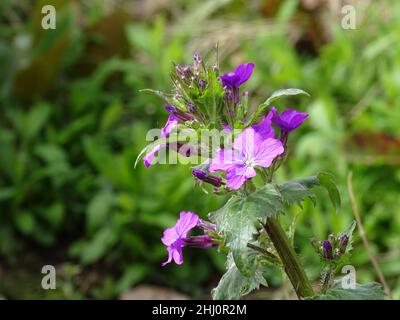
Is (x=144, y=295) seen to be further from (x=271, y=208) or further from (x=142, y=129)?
(x=271, y=208)

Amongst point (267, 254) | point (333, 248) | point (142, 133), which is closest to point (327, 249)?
point (333, 248)

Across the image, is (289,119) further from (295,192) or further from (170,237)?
(170,237)

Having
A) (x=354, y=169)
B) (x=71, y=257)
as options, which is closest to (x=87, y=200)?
(x=71, y=257)

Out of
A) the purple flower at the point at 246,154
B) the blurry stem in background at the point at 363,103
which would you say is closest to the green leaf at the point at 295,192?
the purple flower at the point at 246,154

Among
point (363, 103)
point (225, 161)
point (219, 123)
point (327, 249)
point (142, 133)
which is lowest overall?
point (327, 249)

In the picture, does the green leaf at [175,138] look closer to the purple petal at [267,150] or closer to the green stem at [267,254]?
the purple petal at [267,150]

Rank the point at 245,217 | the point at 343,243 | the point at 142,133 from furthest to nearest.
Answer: the point at 142,133 < the point at 343,243 < the point at 245,217
